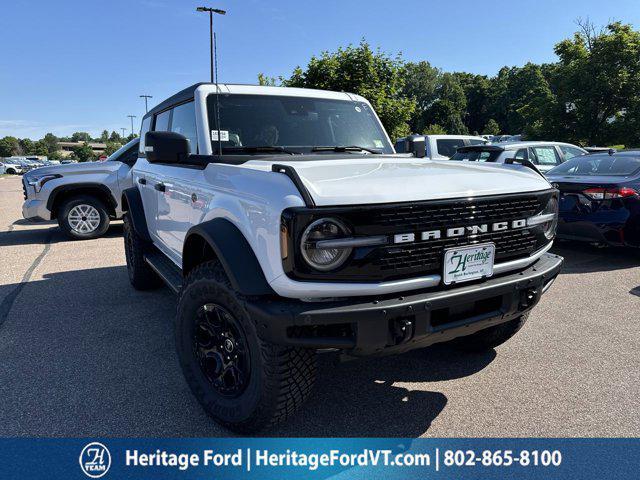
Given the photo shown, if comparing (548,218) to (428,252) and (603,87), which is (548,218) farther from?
(603,87)

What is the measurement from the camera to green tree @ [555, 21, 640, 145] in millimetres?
20156

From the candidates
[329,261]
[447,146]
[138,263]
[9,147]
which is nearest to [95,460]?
[329,261]

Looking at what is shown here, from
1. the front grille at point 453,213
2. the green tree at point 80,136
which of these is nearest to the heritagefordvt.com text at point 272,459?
the front grille at point 453,213

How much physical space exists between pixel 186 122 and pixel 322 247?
85.2 inches

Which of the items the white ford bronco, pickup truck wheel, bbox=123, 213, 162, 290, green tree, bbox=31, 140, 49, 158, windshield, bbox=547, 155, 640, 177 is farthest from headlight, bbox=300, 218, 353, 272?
green tree, bbox=31, 140, 49, 158

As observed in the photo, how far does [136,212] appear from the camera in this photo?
466 centimetres

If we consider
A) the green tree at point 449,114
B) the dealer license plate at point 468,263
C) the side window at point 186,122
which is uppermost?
the green tree at point 449,114

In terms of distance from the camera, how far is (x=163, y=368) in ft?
10.8

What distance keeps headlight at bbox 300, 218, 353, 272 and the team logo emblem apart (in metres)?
1.46

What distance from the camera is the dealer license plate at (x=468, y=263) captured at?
7.34 ft

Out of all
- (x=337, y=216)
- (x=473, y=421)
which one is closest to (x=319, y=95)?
(x=337, y=216)

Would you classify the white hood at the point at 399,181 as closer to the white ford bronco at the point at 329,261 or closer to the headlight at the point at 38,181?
the white ford bronco at the point at 329,261

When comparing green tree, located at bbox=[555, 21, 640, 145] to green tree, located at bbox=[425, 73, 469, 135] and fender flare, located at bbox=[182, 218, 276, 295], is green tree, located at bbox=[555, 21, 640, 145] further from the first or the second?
green tree, located at bbox=[425, 73, 469, 135]

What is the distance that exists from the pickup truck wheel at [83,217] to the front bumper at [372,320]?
25.0 feet
